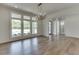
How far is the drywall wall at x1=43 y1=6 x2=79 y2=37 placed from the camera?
3379 mm

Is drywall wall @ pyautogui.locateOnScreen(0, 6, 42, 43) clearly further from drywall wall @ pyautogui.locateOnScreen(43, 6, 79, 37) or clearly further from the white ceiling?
drywall wall @ pyautogui.locateOnScreen(43, 6, 79, 37)

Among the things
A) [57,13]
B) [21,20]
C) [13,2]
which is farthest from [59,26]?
[13,2]

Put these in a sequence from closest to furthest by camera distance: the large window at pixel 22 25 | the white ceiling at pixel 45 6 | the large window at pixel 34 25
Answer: the white ceiling at pixel 45 6
the large window at pixel 22 25
the large window at pixel 34 25

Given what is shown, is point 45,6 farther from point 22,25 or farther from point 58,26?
point 22,25

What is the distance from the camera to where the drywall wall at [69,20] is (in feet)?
11.1

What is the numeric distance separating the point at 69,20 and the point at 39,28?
3.17 feet

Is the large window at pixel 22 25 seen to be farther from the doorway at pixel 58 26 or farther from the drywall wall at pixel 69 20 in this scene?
the doorway at pixel 58 26

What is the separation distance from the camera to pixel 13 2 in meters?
3.12

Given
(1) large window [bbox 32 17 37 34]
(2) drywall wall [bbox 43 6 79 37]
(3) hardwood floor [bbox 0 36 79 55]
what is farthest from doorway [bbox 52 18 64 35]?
(1) large window [bbox 32 17 37 34]

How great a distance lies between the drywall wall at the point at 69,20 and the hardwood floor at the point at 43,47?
0.21 metres

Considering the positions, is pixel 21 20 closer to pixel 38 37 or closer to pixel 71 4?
pixel 38 37

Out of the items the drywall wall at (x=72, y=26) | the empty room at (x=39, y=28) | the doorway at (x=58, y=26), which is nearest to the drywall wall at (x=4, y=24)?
the empty room at (x=39, y=28)

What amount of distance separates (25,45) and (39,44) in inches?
16.6

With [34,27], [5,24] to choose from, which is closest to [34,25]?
[34,27]
